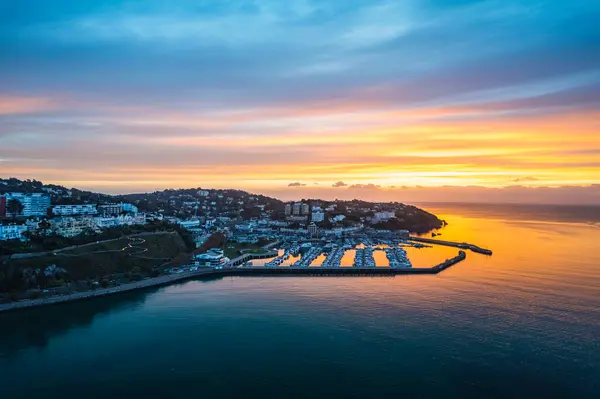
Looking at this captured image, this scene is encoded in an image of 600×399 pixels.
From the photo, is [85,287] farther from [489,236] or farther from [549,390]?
[489,236]

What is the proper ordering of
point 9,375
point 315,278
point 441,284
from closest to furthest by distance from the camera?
1. point 9,375
2. point 441,284
3. point 315,278

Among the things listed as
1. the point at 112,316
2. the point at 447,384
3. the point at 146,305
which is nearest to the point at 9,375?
the point at 112,316

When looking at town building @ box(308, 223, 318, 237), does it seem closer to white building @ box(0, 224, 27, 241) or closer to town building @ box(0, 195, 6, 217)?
town building @ box(0, 195, 6, 217)

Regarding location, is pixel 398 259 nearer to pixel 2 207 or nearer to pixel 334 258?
pixel 334 258

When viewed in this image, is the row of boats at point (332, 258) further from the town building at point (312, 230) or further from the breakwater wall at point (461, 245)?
the town building at point (312, 230)

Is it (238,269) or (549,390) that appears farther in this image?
(238,269)
